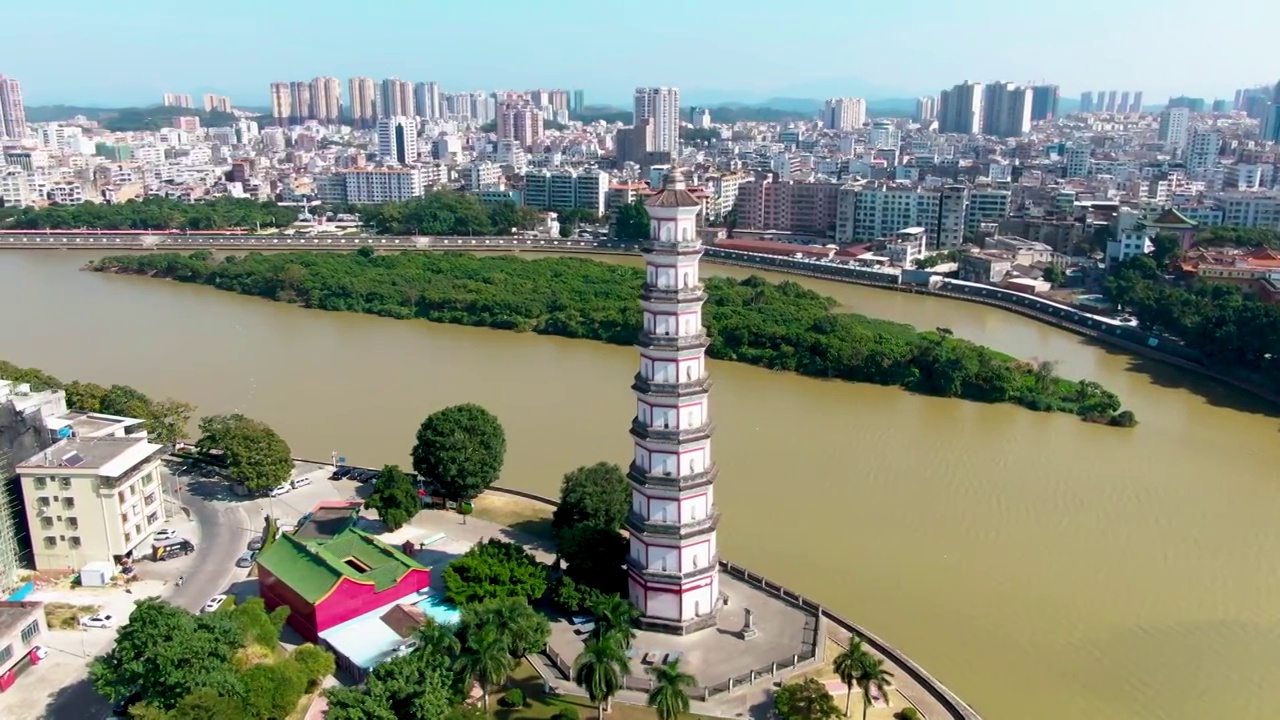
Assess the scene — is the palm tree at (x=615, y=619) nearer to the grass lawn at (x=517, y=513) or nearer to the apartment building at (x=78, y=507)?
the grass lawn at (x=517, y=513)

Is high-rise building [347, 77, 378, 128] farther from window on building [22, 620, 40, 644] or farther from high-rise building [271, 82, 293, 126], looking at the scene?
window on building [22, 620, 40, 644]

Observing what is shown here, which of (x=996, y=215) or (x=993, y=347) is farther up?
(x=996, y=215)

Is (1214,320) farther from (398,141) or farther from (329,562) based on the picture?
(398,141)

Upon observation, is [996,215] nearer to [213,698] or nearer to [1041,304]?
[1041,304]

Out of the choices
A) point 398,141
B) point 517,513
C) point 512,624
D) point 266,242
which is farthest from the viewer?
point 398,141

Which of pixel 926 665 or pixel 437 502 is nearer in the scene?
pixel 926 665

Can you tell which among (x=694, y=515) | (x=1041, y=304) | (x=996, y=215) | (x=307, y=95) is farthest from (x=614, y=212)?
(x=307, y=95)

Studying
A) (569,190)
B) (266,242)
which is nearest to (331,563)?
(266,242)
